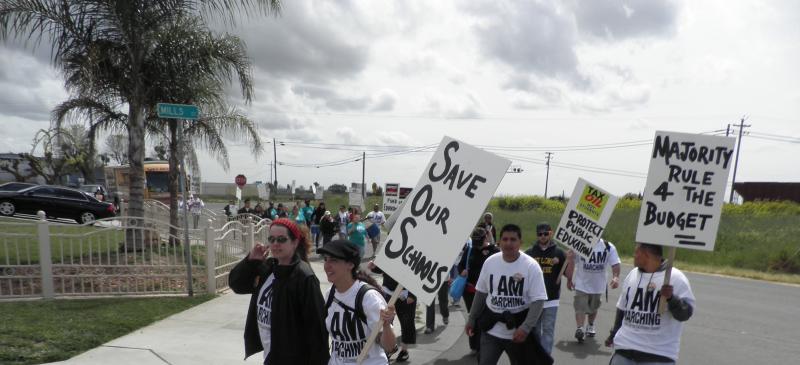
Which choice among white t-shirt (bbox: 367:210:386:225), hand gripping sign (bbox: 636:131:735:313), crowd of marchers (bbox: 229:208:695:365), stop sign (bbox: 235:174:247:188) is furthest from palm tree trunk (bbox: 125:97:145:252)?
stop sign (bbox: 235:174:247:188)

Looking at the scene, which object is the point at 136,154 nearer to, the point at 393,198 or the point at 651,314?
the point at 393,198

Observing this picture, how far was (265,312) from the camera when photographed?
122 inches

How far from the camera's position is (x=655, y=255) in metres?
3.64

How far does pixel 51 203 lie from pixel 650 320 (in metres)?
21.3

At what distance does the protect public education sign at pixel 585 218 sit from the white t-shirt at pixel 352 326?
4.00m

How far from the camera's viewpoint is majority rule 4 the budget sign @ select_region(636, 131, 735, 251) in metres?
3.58

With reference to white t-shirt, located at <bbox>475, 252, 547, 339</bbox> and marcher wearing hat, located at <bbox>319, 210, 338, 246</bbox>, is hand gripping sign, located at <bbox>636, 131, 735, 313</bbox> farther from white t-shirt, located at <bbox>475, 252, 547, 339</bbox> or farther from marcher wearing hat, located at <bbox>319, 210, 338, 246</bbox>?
marcher wearing hat, located at <bbox>319, 210, 338, 246</bbox>

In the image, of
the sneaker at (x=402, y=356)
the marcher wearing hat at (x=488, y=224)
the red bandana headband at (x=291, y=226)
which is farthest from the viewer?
the marcher wearing hat at (x=488, y=224)

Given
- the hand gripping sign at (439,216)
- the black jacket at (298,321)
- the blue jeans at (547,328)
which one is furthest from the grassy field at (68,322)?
the blue jeans at (547,328)

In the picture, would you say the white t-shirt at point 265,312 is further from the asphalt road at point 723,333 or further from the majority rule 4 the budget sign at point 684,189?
the asphalt road at point 723,333

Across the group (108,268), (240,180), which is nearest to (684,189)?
(108,268)

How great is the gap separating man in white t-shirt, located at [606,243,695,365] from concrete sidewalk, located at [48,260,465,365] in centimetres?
267

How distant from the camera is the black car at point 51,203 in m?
18.3

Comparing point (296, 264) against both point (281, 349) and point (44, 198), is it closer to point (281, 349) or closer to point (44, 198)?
point (281, 349)
